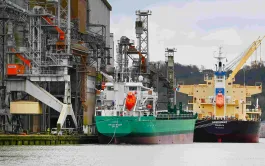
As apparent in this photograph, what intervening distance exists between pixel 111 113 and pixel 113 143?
285 centimetres

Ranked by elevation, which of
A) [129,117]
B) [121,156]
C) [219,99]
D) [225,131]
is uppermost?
[219,99]

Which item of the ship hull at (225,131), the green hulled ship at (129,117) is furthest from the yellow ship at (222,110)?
the green hulled ship at (129,117)

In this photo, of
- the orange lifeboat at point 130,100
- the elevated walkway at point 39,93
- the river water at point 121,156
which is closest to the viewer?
the river water at point 121,156

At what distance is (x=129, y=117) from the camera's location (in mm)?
92438

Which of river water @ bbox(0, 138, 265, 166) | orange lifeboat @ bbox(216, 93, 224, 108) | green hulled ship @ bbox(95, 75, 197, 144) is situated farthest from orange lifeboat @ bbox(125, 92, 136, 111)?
orange lifeboat @ bbox(216, 93, 224, 108)

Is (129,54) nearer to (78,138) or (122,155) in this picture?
(78,138)

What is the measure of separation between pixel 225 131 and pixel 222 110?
4444mm

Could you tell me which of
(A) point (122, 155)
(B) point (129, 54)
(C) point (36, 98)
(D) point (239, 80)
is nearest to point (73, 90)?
(C) point (36, 98)

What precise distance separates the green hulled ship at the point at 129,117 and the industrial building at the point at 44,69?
427 centimetres

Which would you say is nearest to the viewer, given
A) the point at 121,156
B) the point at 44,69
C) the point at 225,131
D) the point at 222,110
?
the point at 121,156

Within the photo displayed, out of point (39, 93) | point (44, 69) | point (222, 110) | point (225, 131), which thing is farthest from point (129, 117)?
point (222, 110)

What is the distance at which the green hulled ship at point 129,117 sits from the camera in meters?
92.3

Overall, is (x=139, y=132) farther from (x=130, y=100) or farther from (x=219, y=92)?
(x=219, y=92)

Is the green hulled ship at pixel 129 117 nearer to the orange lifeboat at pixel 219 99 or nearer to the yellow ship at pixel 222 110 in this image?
the yellow ship at pixel 222 110
